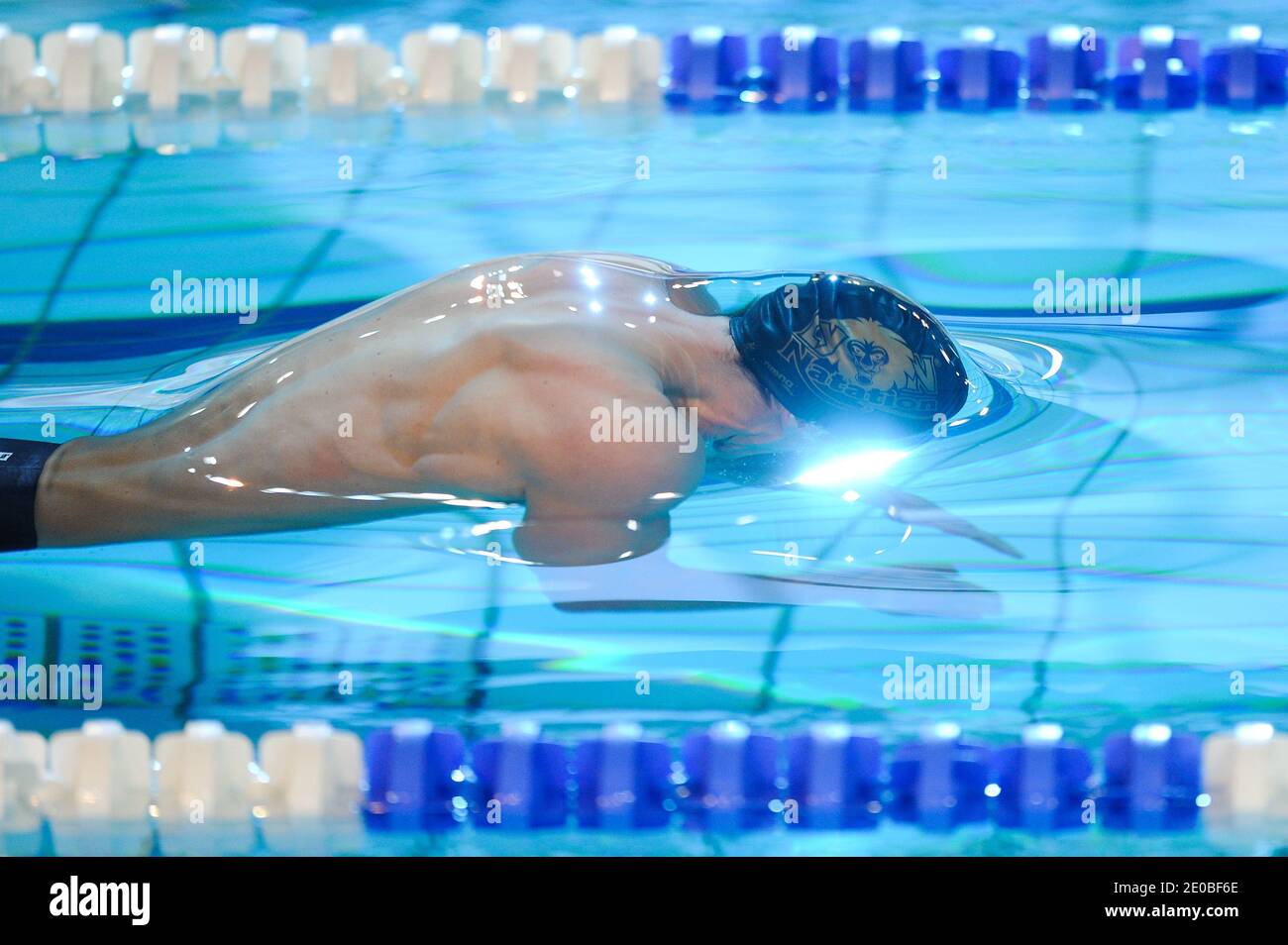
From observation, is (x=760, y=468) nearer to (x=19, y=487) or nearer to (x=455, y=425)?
(x=455, y=425)

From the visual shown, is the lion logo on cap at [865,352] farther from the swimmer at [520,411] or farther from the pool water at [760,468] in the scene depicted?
the pool water at [760,468]

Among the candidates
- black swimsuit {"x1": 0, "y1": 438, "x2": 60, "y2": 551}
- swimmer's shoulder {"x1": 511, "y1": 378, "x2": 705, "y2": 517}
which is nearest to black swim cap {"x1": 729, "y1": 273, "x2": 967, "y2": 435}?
swimmer's shoulder {"x1": 511, "y1": 378, "x2": 705, "y2": 517}

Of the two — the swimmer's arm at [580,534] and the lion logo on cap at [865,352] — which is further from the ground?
the lion logo on cap at [865,352]

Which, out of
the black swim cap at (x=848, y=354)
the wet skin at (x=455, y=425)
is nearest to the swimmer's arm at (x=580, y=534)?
the wet skin at (x=455, y=425)

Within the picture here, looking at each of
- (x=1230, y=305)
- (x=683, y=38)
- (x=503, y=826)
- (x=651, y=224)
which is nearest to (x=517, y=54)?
(x=683, y=38)

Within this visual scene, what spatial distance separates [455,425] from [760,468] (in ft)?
1.69

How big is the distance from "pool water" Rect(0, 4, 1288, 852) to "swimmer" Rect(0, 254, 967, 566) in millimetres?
91

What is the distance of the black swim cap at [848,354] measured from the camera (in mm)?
2328

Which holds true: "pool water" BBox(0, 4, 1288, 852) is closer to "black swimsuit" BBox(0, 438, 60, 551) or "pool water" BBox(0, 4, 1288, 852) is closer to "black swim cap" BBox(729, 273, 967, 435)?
"black swimsuit" BBox(0, 438, 60, 551)

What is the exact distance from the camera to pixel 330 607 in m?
2.46

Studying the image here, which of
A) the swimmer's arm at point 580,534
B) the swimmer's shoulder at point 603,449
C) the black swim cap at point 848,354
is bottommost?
the swimmer's arm at point 580,534

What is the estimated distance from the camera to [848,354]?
2324 mm

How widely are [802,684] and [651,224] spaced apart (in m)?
1.29

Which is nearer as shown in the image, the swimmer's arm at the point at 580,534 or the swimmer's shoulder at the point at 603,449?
the swimmer's shoulder at the point at 603,449
